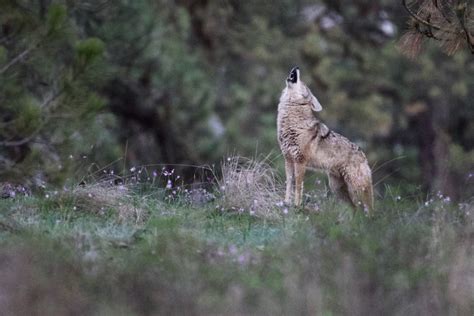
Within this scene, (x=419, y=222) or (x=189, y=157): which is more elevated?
(x=419, y=222)

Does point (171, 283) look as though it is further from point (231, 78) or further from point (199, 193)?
point (231, 78)

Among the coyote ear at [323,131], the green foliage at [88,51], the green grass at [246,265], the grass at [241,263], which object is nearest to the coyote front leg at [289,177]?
the coyote ear at [323,131]

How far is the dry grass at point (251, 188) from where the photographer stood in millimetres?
10961

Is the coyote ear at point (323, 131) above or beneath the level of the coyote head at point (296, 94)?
beneath

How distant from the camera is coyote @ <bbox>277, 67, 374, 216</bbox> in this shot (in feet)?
36.8

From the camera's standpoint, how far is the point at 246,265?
8.09 metres

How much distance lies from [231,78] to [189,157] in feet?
15.2

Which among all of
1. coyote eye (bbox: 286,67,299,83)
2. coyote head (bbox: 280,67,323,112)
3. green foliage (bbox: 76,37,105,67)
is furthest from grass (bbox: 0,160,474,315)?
coyote eye (bbox: 286,67,299,83)

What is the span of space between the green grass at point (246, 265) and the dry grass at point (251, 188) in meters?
0.80

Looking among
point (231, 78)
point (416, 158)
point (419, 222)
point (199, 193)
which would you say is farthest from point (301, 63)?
point (419, 222)

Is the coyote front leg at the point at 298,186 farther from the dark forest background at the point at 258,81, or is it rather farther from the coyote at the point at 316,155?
the dark forest background at the point at 258,81

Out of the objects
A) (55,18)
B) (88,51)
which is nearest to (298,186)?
(88,51)

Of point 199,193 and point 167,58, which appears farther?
point 167,58

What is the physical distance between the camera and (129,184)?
11.5 metres
